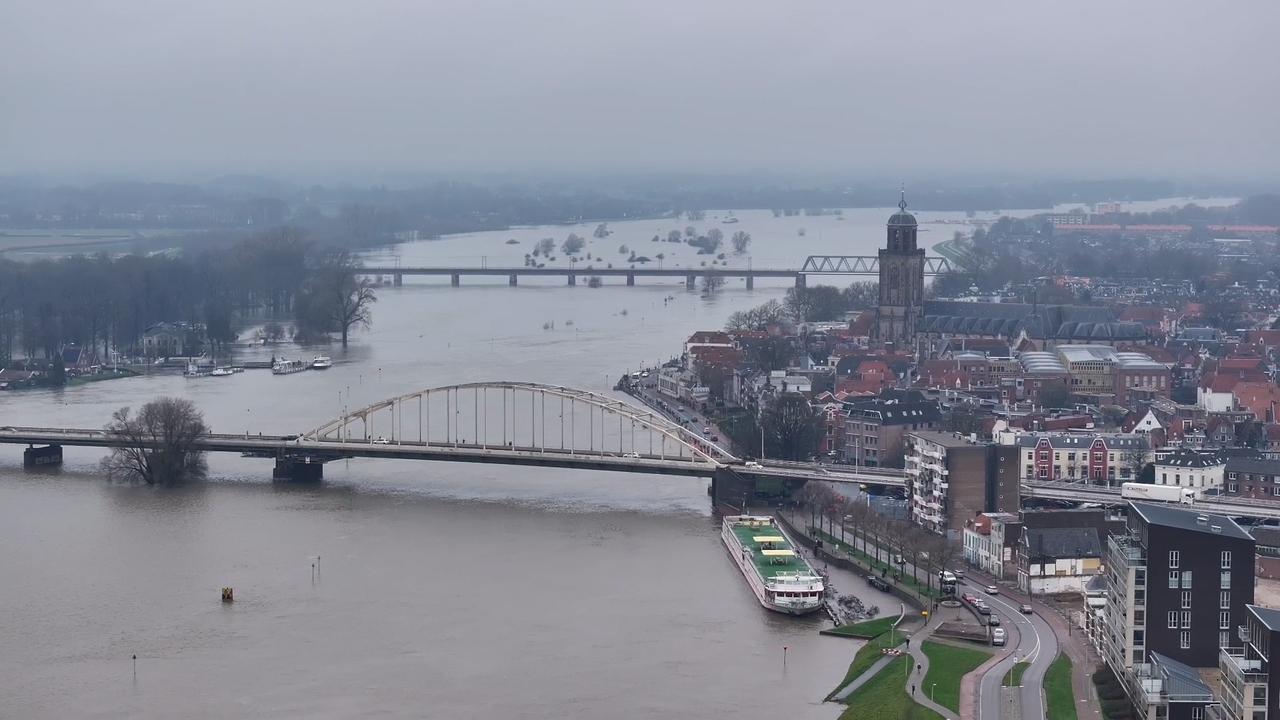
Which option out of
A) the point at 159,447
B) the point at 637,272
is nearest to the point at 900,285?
the point at 159,447

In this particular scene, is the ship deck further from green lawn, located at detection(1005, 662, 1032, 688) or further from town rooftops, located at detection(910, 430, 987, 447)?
green lawn, located at detection(1005, 662, 1032, 688)

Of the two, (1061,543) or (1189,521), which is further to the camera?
(1061,543)

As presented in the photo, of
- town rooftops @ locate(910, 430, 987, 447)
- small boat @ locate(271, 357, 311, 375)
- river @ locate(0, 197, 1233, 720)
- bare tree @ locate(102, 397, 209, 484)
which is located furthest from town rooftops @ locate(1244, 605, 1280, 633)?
small boat @ locate(271, 357, 311, 375)

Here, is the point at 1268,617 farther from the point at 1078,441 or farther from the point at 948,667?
the point at 1078,441

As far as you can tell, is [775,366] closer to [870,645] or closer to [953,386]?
[953,386]

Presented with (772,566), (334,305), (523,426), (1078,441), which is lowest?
(772,566)

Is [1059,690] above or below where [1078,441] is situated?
below

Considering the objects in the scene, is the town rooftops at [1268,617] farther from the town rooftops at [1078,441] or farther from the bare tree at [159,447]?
the bare tree at [159,447]
